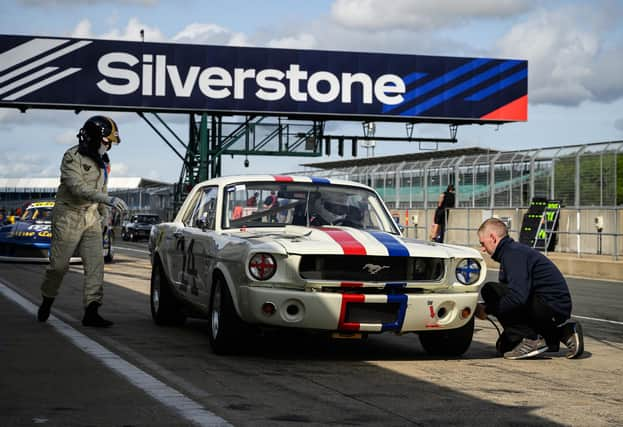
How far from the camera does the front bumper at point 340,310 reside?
23.2ft

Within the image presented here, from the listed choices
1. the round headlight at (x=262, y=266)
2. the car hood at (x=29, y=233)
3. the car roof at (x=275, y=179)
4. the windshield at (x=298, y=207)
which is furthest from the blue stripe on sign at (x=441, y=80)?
the round headlight at (x=262, y=266)

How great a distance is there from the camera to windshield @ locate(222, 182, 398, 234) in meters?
8.49

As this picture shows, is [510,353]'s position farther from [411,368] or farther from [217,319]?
[217,319]

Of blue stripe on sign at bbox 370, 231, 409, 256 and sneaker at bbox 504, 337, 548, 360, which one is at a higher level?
blue stripe on sign at bbox 370, 231, 409, 256

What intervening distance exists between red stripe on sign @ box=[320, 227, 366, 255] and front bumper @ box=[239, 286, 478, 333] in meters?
0.30

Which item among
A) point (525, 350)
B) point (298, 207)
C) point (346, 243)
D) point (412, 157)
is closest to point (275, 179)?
point (298, 207)

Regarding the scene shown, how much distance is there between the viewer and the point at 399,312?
23.6 feet

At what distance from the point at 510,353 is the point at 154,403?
326 centimetres

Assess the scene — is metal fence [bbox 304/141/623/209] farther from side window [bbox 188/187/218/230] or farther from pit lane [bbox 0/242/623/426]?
side window [bbox 188/187/218/230]

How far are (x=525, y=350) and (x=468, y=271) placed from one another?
0.77m

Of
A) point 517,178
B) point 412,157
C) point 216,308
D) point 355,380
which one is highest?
point 412,157

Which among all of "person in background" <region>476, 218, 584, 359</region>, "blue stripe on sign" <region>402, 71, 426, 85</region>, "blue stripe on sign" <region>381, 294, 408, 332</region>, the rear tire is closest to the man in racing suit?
the rear tire

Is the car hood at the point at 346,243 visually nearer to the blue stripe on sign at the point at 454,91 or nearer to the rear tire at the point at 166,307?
the rear tire at the point at 166,307

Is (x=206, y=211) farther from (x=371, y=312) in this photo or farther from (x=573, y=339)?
(x=573, y=339)
